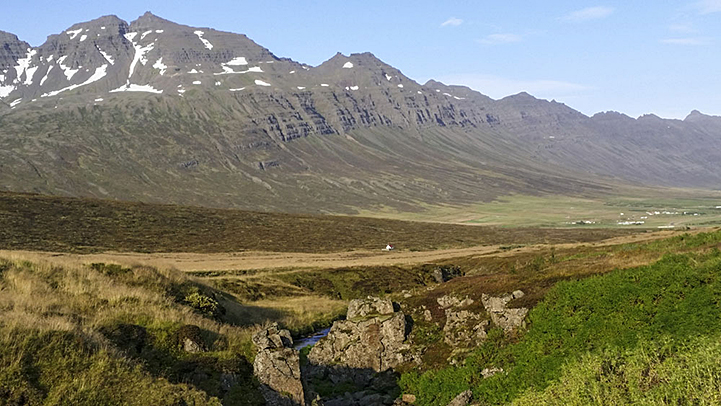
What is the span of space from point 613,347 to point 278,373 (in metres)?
12.7

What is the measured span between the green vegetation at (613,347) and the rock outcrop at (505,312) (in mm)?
919

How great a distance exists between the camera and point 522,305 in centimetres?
3130

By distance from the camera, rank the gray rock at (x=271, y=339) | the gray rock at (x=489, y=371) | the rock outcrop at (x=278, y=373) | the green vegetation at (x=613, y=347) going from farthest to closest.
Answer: the gray rock at (x=489, y=371) → the gray rock at (x=271, y=339) → the rock outcrop at (x=278, y=373) → the green vegetation at (x=613, y=347)

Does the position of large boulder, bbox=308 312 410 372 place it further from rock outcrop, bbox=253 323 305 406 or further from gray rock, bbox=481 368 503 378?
rock outcrop, bbox=253 323 305 406

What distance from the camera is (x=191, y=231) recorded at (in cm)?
13888

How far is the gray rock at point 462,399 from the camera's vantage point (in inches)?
1019

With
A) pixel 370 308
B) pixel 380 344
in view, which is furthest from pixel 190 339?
pixel 370 308

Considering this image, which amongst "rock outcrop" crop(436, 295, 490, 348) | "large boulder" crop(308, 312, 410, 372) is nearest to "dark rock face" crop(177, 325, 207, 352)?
"large boulder" crop(308, 312, 410, 372)

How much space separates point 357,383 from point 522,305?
1049 centimetres

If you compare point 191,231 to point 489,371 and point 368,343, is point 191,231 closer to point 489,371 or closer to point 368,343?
point 368,343

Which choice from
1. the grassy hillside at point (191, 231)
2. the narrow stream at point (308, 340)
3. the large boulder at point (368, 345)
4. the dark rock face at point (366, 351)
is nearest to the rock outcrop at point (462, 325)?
the dark rock face at point (366, 351)

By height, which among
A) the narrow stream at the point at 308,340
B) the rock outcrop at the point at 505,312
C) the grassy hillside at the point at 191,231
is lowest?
the grassy hillside at the point at 191,231

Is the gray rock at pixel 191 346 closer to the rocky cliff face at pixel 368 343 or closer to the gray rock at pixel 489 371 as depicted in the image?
the gray rock at pixel 489 371

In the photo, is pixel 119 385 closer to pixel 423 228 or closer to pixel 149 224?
pixel 149 224
